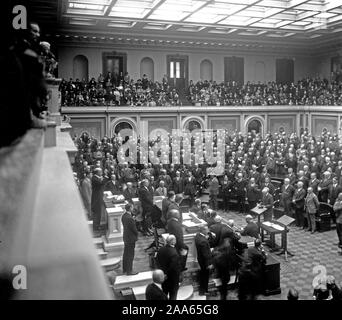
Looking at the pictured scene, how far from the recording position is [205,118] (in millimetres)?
23141

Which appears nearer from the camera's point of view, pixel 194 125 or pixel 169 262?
pixel 169 262

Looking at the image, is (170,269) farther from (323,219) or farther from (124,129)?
(124,129)

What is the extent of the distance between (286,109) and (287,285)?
1889 centimetres

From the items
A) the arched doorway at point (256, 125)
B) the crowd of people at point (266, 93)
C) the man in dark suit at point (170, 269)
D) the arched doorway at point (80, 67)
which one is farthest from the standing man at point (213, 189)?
the arched doorway at point (80, 67)

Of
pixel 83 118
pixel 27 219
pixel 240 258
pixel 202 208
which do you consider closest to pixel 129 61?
pixel 83 118

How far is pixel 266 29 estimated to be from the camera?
23.3 m

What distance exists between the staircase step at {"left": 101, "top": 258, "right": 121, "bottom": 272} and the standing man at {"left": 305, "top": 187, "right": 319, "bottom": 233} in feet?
18.5

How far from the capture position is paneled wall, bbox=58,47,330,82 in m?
23.5

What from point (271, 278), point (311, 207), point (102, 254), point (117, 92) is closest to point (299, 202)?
point (311, 207)

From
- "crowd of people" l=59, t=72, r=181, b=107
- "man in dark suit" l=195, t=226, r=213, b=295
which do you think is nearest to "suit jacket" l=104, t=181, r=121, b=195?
"man in dark suit" l=195, t=226, r=213, b=295

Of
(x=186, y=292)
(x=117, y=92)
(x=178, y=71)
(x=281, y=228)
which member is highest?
(x=178, y=71)

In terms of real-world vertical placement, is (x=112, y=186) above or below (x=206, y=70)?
below

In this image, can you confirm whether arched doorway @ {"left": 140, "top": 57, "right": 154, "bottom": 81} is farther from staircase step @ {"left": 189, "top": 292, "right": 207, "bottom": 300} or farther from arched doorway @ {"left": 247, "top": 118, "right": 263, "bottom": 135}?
staircase step @ {"left": 189, "top": 292, "right": 207, "bottom": 300}

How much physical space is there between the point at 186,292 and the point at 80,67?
19802mm
